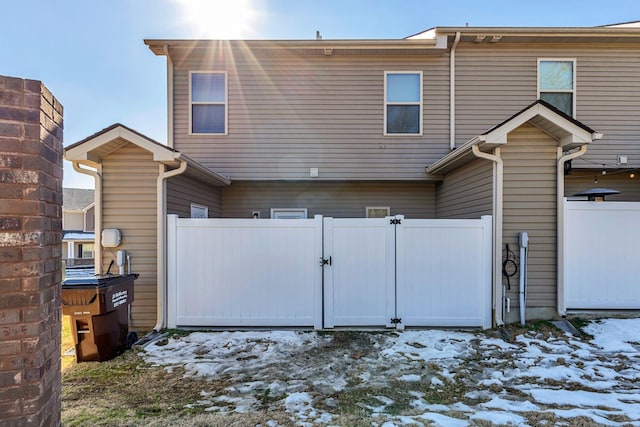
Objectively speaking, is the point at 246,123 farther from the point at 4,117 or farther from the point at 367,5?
the point at 4,117

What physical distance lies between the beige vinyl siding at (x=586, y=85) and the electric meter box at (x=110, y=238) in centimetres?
687

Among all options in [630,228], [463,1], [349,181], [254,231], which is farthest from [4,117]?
[463,1]

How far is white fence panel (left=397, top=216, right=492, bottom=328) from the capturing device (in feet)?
16.3

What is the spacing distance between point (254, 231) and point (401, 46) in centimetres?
512

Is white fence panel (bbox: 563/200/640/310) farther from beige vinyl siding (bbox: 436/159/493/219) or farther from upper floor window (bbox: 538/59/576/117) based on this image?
upper floor window (bbox: 538/59/576/117)

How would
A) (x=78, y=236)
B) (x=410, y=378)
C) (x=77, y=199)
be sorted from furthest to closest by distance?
(x=77, y=199) → (x=78, y=236) → (x=410, y=378)

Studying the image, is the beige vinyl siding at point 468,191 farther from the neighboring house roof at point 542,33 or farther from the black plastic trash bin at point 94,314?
the black plastic trash bin at point 94,314

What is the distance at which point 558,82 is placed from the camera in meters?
7.14

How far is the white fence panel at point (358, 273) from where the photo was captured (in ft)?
16.3

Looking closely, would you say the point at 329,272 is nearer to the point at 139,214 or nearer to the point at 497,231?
the point at 497,231

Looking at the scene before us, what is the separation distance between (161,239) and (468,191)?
209 inches

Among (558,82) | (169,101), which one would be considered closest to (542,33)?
(558,82)

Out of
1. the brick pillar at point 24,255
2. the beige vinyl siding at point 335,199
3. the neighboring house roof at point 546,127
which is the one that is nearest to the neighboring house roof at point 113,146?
the beige vinyl siding at point 335,199

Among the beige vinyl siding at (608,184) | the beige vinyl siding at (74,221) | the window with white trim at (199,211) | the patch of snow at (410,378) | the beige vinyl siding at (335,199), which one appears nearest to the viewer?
the patch of snow at (410,378)
